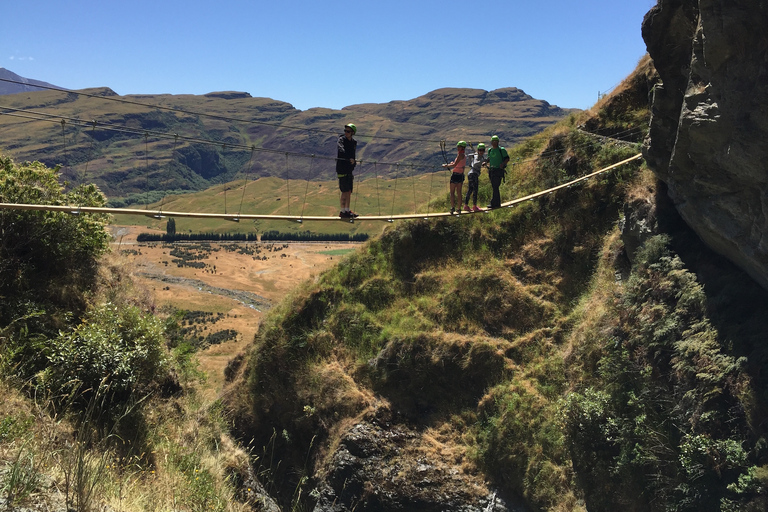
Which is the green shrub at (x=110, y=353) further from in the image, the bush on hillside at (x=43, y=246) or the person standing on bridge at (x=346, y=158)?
the person standing on bridge at (x=346, y=158)

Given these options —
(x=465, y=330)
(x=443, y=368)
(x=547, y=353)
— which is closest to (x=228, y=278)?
(x=465, y=330)

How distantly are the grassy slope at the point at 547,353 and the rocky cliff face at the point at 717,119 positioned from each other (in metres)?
1.67

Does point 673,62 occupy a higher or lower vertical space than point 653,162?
higher

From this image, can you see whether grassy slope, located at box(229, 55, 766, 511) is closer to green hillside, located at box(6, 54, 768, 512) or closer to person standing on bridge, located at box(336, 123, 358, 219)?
green hillside, located at box(6, 54, 768, 512)

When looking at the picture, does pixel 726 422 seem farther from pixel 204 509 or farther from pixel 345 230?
pixel 345 230

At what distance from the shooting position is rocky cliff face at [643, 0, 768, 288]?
9.55m

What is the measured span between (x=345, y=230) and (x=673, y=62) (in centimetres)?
17293

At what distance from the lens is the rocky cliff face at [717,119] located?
9547 mm

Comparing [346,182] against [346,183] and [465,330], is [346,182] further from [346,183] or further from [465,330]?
[465,330]

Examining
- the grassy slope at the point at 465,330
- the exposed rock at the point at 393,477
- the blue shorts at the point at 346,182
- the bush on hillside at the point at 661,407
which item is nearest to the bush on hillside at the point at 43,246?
the grassy slope at the point at 465,330

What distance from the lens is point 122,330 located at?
13.3 metres

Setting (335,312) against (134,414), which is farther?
(335,312)

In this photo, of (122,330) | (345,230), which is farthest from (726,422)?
(345,230)

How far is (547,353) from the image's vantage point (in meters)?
17.2
